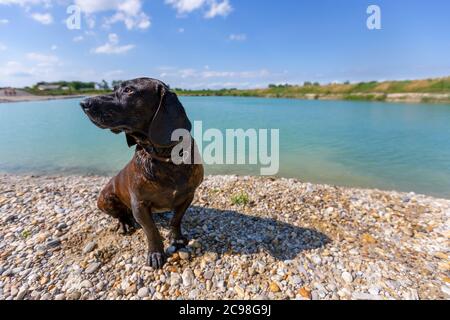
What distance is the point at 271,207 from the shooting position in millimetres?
5449

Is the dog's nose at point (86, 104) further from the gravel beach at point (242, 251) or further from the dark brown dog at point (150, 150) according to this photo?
the gravel beach at point (242, 251)

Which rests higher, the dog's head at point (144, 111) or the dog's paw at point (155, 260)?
the dog's head at point (144, 111)

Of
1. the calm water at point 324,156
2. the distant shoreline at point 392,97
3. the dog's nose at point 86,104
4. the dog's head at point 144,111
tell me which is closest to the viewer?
the dog's nose at point 86,104

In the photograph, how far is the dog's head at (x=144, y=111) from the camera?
259 centimetres

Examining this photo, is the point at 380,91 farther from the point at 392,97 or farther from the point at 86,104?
the point at 86,104

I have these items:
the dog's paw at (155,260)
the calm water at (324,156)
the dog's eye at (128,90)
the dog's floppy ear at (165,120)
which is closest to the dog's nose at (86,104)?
the dog's eye at (128,90)

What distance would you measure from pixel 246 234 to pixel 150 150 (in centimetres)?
235

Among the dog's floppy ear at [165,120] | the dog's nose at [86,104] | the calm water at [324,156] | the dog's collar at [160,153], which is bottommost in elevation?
the calm water at [324,156]

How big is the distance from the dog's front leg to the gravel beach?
13 cm

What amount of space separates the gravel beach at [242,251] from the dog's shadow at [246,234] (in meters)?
0.02

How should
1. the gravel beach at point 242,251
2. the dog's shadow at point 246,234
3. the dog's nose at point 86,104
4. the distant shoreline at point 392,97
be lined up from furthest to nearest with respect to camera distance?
the distant shoreline at point 392,97
the dog's shadow at point 246,234
the gravel beach at point 242,251
the dog's nose at point 86,104
